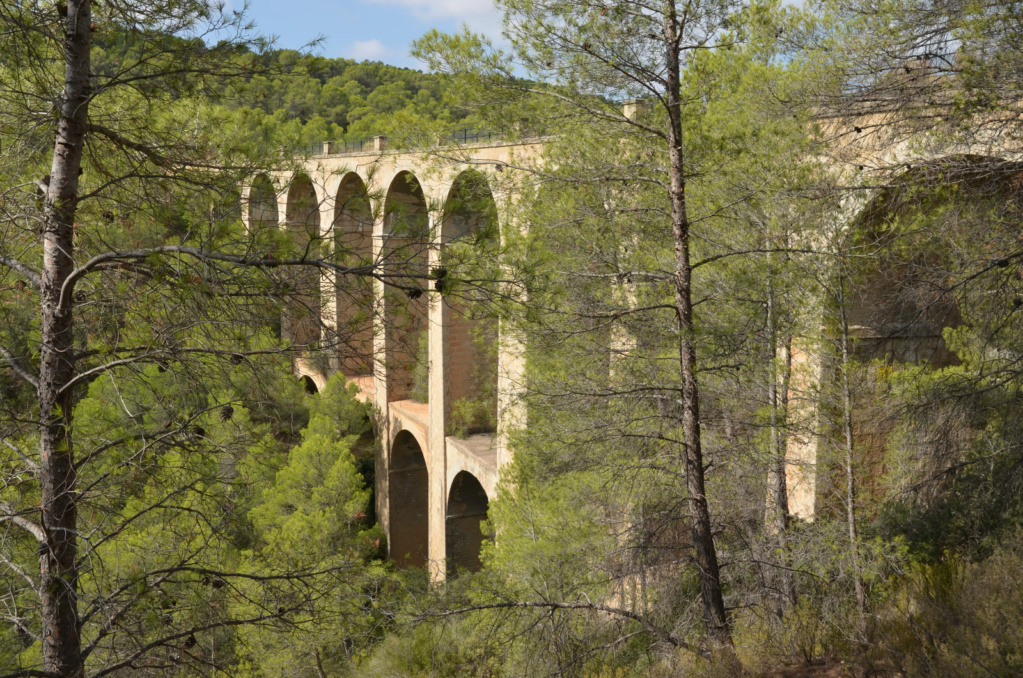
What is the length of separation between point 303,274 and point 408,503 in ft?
55.2

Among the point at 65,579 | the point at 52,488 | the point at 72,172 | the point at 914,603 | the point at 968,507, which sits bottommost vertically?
the point at 914,603

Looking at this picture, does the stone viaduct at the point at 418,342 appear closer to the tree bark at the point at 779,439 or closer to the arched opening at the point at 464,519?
the arched opening at the point at 464,519

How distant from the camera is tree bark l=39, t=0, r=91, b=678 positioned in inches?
114

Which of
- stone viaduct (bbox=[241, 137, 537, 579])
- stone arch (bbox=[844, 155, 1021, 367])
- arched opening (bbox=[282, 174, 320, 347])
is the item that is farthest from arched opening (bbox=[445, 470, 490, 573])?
arched opening (bbox=[282, 174, 320, 347])

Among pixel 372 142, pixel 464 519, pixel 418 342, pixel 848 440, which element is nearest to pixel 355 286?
pixel 848 440

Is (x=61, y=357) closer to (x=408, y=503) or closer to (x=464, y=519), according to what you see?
(x=464, y=519)

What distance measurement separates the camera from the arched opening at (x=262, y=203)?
332 centimetres

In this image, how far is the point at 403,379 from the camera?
1892 cm

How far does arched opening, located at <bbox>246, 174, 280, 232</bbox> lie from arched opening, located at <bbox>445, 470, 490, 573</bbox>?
1166cm

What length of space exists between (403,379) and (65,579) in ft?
53.0

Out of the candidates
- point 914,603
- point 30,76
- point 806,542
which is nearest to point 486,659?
point 806,542

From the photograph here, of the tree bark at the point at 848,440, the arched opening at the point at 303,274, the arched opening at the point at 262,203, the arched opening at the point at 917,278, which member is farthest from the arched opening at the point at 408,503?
the arched opening at the point at 303,274

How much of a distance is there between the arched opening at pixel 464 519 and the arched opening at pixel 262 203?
1166 centimetres

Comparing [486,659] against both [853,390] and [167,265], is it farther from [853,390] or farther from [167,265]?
[167,265]
